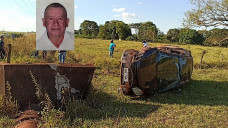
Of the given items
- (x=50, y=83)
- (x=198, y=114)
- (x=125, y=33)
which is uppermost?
(x=125, y=33)

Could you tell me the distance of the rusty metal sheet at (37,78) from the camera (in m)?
4.59

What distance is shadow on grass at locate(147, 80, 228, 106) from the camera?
569cm

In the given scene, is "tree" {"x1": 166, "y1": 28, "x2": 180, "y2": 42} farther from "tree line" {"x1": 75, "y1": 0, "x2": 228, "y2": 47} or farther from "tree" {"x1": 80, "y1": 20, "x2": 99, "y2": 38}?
"tree" {"x1": 80, "y1": 20, "x2": 99, "y2": 38}

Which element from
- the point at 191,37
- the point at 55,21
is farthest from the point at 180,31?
the point at 191,37

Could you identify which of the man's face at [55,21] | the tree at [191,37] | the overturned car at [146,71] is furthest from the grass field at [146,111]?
the tree at [191,37]

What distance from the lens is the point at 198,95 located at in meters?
6.42

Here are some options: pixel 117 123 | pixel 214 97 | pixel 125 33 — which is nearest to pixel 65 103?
pixel 117 123

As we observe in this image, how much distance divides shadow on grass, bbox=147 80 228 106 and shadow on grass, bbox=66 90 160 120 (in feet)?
2.51

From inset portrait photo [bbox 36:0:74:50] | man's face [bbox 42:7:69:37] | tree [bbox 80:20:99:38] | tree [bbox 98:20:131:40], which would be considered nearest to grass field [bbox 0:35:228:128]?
inset portrait photo [bbox 36:0:74:50]

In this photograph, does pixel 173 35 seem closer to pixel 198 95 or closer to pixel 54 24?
pixel 54 24

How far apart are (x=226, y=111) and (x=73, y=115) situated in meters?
3.27

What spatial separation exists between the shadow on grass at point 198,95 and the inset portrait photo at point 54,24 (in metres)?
4.72

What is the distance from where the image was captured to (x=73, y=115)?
4.29 meters

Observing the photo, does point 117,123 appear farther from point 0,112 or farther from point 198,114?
point 0,112
